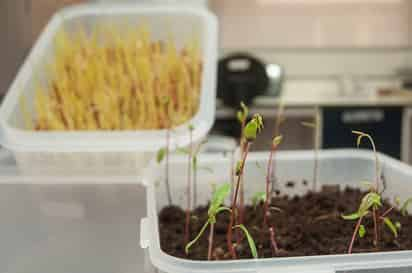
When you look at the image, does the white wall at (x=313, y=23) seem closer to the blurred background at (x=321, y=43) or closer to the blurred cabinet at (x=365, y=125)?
the blurred background at (x=321, y=43)

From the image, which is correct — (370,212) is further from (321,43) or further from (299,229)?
(321,43)

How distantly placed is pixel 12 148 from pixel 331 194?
404 millimetres

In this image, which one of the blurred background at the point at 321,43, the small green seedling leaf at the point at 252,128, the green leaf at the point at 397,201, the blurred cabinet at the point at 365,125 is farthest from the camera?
the blurred background at the point at 321,43

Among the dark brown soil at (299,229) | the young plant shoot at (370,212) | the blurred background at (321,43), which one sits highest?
the young plant shoot at (370,212)

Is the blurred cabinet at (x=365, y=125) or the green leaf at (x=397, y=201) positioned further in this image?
the blurred cabinet at (x=365, y=125)

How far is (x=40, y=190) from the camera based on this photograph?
2.02ft

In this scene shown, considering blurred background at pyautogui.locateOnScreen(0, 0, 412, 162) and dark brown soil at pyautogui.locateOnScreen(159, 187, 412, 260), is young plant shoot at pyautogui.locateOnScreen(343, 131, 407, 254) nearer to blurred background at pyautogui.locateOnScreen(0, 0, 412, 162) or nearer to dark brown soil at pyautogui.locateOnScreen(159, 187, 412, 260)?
dark brown soil at pyautogui.locateOnScreen(159, 187, 412, 260)

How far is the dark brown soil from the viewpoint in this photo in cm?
51

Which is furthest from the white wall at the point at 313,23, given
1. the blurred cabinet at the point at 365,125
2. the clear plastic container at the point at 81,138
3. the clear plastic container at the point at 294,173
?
the clear plastic container at the point at 294,173

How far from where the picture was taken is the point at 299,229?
55 centimetres

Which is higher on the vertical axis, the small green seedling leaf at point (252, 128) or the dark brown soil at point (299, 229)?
the small green seedling leaf at point (252, 128)

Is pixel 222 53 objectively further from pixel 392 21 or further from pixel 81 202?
pixel 81 202

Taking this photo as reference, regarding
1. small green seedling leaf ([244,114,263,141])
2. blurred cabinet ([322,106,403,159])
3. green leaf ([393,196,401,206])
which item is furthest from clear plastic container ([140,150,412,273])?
blurred cabinet ([322,106,403,159])

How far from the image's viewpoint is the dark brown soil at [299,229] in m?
0.51
